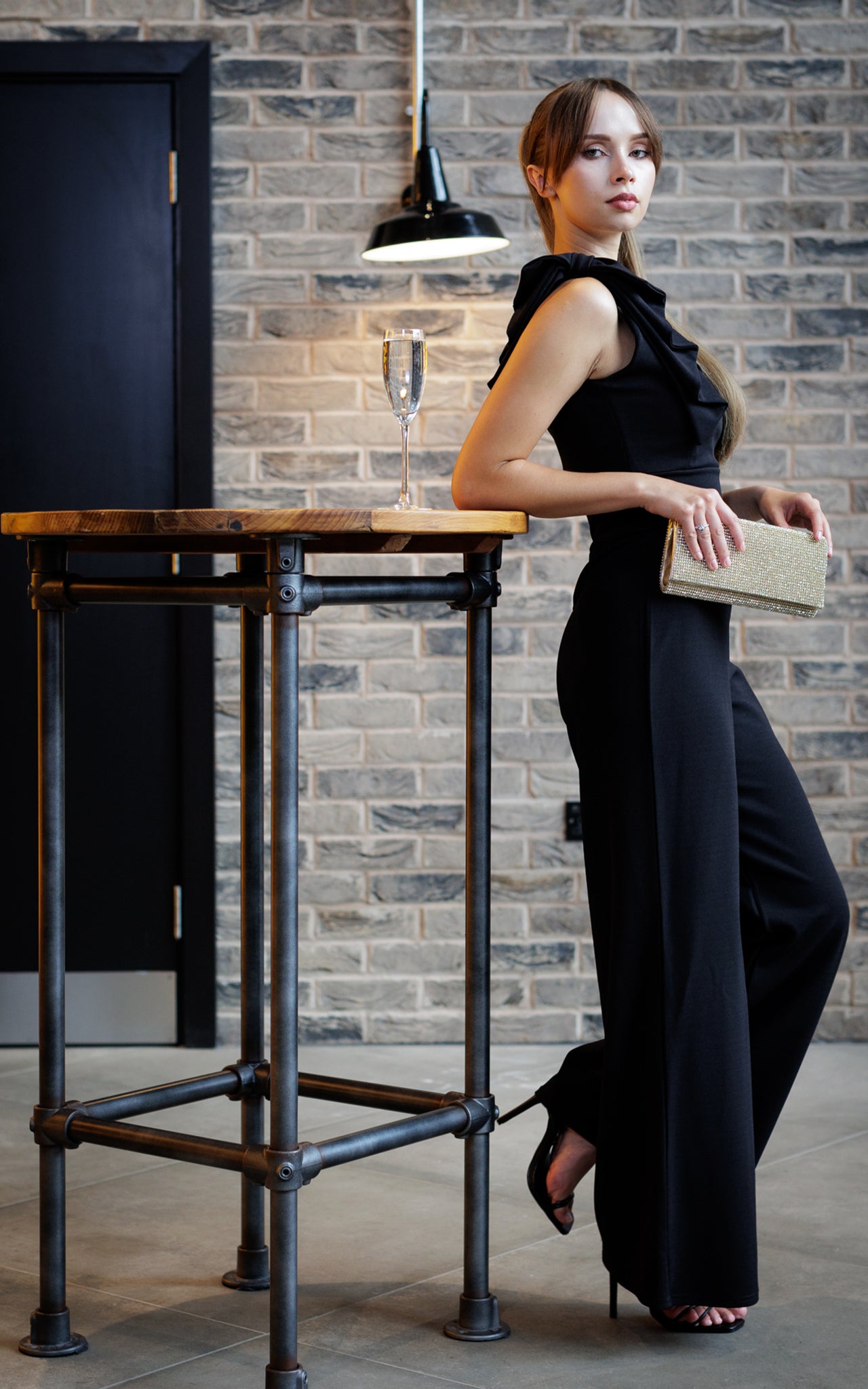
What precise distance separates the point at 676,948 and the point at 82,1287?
0.94 m

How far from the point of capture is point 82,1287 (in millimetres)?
2102

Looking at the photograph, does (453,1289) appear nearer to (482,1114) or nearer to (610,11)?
(482,1114)

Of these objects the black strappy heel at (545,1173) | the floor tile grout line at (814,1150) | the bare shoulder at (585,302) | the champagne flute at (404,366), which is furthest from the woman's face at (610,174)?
the floor tile grout line at (814,1150)

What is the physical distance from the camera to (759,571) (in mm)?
1844

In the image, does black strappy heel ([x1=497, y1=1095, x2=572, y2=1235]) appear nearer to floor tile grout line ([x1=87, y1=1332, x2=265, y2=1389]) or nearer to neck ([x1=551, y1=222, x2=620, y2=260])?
floor tile grout line ([x1=87, y1=1332, x2=265, y2=1389])

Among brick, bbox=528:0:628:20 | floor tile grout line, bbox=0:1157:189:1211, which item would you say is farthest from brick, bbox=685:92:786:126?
floor tile grout line, bbox=0:1157:189:1211

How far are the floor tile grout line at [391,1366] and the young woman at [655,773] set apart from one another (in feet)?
0.76

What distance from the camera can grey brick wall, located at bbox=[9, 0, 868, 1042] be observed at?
3.44 metres

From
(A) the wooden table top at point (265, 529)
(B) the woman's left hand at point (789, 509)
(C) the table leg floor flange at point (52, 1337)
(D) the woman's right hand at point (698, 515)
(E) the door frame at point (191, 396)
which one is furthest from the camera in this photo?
(E) the door frame at point (191, 396)

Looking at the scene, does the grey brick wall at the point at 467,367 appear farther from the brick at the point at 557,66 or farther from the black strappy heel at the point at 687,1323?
the black strappy heel at the point at 687,1323

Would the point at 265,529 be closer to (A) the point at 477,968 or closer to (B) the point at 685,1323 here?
(A) the point at 477,968

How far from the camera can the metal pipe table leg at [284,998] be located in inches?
66.6

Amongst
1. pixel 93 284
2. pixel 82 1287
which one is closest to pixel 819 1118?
pixel 82 1287

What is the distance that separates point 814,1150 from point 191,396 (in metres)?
2.02
